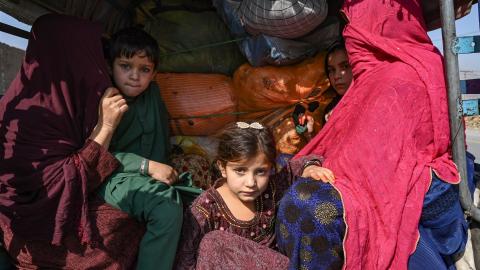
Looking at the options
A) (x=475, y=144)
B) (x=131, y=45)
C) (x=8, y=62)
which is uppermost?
(x=131, y=45)

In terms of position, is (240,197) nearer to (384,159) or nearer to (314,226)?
(314,226)

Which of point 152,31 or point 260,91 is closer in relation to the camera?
point 260,91

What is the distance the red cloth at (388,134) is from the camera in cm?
155

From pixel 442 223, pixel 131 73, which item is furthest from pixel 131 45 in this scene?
pixel 442 223

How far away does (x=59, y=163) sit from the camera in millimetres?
1711

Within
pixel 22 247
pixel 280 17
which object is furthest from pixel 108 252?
pixel 280 17

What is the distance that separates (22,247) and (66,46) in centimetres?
92

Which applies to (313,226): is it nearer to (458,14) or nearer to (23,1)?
(458,14)

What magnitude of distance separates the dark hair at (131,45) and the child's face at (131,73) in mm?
22

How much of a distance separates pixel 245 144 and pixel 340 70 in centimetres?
93

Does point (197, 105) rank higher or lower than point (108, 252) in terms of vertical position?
higher

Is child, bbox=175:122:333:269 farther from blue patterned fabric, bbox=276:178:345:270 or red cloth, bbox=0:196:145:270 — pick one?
red cloth, bbox=0:196:145:270

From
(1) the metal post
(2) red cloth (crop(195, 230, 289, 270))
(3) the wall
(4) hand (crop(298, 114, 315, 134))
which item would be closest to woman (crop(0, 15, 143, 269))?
(2) red cloth (crop(195, 230, 289, 270))

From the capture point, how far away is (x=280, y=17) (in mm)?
2227
